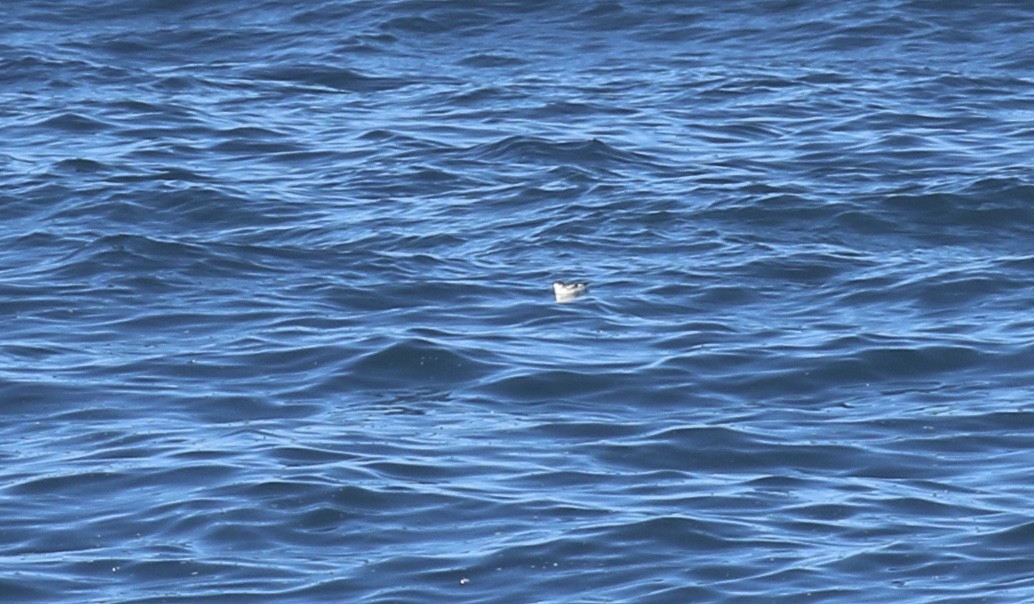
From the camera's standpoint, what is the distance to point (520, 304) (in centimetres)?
1247

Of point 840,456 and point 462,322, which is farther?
point 462,322

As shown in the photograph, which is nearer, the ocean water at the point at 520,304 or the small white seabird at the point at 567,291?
the ocean water at the point at 520,304

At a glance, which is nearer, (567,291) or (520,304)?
(567,291)

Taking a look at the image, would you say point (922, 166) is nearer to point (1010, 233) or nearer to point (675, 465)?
point (1010, 233)

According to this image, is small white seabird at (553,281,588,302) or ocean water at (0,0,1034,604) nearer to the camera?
ocean water at (0,0,1034,604)

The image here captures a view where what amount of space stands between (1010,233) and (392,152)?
16.5 ft

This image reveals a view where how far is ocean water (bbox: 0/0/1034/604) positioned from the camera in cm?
865

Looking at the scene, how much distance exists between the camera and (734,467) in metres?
9.58

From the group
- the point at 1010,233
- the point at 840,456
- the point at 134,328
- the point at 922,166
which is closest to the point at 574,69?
the point at 922,166

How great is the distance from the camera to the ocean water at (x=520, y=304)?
8.65m

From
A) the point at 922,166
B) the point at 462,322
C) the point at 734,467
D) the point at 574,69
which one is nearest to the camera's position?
the point at 734,467

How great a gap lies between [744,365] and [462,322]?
1869mm

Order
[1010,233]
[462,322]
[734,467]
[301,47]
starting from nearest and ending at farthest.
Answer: [734,467]
[462,322]
[1010,233]
[301,47]

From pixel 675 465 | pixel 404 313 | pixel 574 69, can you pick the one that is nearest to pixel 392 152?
pixel 574 69
